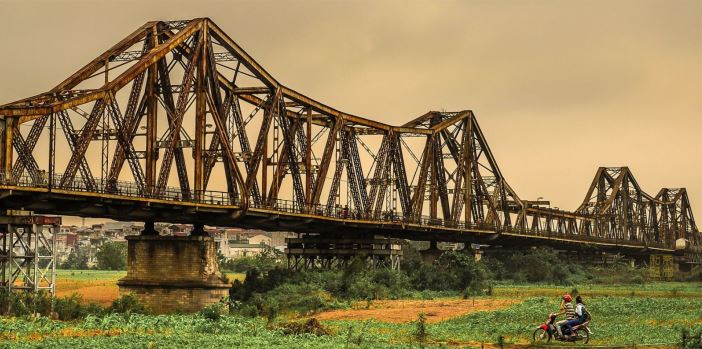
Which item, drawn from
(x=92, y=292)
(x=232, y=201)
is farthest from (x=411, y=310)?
(x=92, y=292)

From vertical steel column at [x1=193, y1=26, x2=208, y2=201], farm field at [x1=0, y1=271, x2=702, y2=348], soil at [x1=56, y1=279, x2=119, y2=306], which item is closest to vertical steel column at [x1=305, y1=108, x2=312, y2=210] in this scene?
vertical steel column at [x1=193, y1=26, x2=208, y2=201]

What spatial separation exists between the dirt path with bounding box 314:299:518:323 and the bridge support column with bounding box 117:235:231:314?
23.8ft

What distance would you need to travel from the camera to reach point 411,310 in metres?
63.9

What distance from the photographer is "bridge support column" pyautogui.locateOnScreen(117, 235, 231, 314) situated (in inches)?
2527

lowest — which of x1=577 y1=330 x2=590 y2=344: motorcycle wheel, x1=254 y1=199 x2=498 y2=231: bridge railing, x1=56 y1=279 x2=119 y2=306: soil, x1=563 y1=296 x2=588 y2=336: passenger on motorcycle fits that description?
x1=577 y1=330 x2=590 y2=344: motorcycle wheel

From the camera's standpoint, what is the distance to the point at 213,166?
73.2 meters

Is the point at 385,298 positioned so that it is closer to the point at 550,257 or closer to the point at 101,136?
the point at 101,136

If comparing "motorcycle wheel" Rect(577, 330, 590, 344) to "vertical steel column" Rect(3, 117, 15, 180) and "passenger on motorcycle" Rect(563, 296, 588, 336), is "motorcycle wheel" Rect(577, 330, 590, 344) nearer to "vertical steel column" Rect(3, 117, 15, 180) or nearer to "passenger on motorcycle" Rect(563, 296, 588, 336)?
"passenger on motorcycle" Rect(563, 296, 588, 336)

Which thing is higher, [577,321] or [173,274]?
[173,274]

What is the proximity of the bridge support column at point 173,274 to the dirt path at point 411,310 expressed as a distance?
7268mm

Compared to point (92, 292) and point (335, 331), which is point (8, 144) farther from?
point (92, 292)

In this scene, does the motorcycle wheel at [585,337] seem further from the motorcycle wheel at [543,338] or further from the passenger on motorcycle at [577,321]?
the motorcycle wheel at [543,338]

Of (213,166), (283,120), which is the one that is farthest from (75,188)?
(283,120)

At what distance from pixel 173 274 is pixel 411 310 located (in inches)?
586
